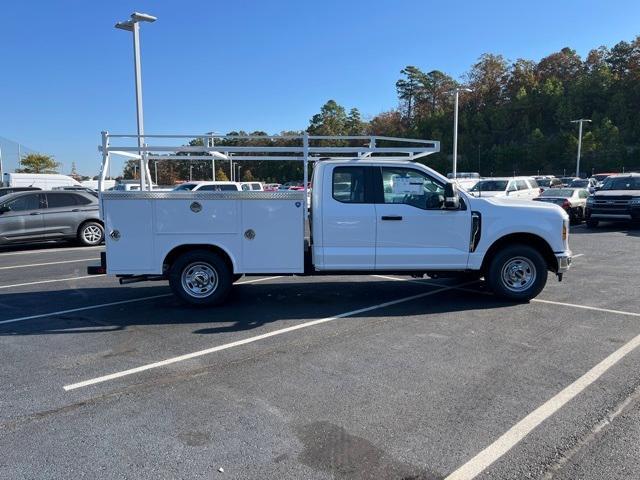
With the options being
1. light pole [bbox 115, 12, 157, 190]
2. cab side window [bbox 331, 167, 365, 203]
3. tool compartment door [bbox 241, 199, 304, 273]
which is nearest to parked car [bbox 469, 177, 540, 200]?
light pole [bbox 115, 12, 157, 190]

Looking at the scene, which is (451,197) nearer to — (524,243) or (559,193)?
(524,243)

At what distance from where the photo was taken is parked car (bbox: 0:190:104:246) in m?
14.2

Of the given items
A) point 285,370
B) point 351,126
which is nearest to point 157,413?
point 285,370

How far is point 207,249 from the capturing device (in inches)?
285

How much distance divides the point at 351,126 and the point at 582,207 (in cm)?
8511

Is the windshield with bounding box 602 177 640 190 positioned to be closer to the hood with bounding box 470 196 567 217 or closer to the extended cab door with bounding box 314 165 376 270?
the hood with bounding box 470 196 567 217

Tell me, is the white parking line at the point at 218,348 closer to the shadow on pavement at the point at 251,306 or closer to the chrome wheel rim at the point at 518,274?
the shadow on pavement at the point at 251,306

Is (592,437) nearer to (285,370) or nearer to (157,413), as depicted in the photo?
(285,370)

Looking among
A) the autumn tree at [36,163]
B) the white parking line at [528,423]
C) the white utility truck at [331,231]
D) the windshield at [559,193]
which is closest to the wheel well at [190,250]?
the white utility truck at [331,231]

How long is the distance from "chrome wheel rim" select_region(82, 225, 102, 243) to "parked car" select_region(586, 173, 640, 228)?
16.5 meters

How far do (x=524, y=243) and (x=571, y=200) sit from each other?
47.5ft

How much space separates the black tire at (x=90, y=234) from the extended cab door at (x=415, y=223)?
1103 cm

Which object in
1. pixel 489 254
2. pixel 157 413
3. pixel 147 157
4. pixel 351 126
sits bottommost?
pixel 157 413

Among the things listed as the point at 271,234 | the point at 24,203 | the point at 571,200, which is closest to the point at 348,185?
the point at 271,234
